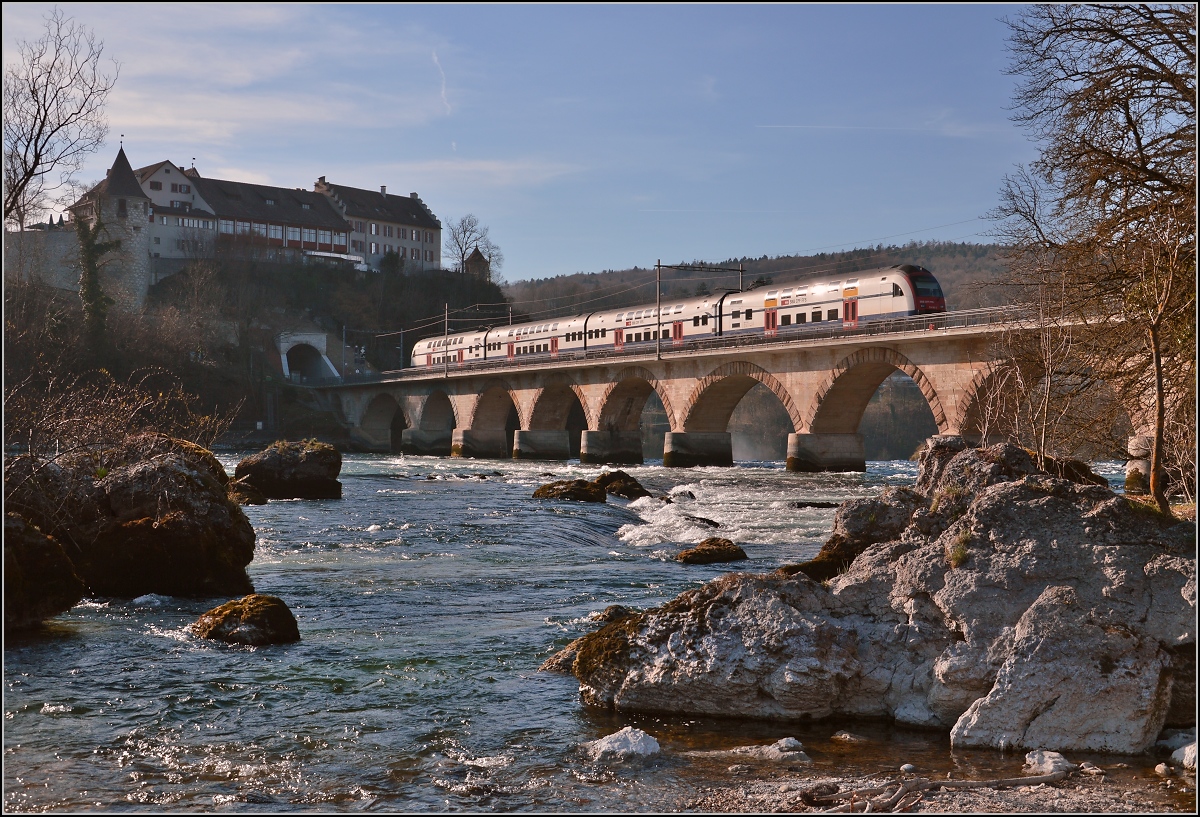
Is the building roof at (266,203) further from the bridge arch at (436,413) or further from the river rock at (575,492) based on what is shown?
the river rock at (575,492)

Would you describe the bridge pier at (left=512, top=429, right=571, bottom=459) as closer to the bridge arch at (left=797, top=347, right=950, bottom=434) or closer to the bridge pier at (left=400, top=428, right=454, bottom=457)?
the bridge pier at (left=400, top=428, right=454, bottom=457)

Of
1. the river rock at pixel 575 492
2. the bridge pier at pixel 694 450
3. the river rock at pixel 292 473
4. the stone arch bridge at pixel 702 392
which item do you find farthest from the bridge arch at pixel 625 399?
the river rock at pixel 292 473

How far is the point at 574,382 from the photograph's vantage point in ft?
A: 176

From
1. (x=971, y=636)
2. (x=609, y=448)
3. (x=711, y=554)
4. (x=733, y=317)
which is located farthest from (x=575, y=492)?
(x=609, y=448)

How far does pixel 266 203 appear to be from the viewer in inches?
4092

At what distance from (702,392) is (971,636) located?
1510 inches

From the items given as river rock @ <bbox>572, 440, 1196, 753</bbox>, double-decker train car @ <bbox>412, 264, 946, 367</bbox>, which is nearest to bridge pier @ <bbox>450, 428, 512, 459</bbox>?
double-decker train car @ <bbox>412, 264, 946, 367</bbox>

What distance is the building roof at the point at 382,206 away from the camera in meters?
108

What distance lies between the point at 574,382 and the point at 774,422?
1815 inches

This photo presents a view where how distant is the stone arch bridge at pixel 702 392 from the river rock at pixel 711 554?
1588 centimetres

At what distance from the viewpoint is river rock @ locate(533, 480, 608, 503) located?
82.3 feet

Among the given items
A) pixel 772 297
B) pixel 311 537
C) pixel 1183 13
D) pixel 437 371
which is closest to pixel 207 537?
pixel 311 537

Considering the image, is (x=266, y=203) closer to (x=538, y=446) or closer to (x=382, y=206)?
(x=382, y=206)

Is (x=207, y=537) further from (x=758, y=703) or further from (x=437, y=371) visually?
(x=437, y=371)
